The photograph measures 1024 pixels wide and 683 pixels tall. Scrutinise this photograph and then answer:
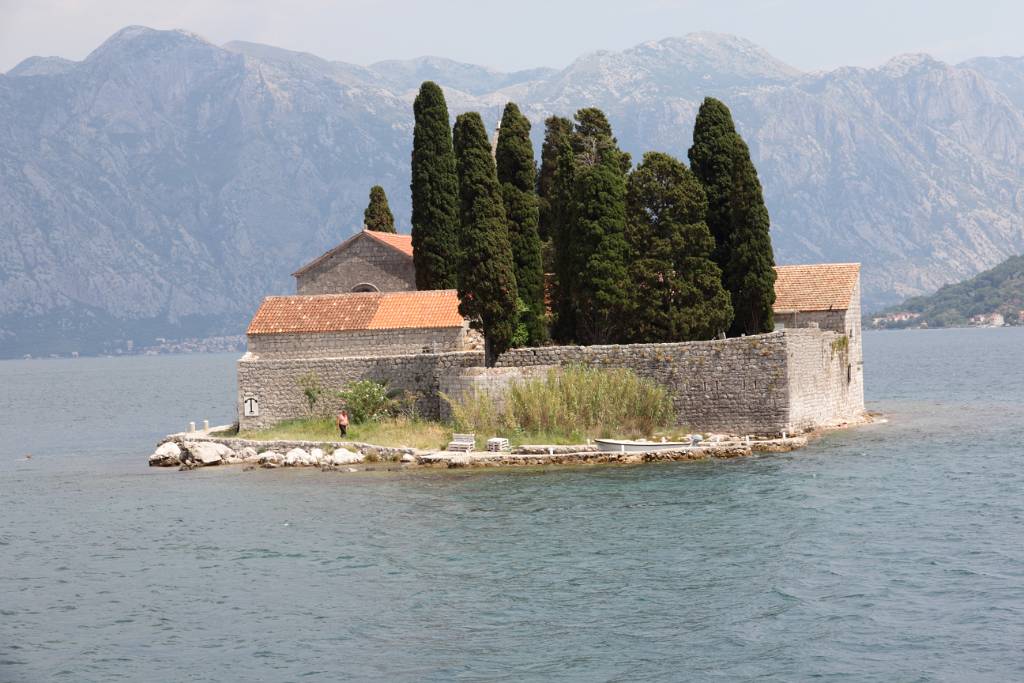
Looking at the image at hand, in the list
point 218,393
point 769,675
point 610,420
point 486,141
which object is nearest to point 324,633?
point 769,675

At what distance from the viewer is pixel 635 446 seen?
38.3 m

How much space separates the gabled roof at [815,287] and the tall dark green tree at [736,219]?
223 centimetres

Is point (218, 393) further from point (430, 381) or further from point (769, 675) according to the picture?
point (769, 675)

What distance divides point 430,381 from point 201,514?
11.5 metres

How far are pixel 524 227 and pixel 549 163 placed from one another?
12476 millimetres

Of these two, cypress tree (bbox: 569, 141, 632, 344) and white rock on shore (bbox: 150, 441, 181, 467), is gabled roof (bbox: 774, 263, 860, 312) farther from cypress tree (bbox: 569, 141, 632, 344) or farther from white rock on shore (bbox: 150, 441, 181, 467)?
white rock on shore (bbox: 150, 441, 181, 467)

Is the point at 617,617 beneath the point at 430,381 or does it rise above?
beneath

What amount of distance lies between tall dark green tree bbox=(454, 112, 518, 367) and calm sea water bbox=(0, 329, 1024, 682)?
608 centimetres

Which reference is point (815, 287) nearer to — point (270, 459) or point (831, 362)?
point (831, 362)

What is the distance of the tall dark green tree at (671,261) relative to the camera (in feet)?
140

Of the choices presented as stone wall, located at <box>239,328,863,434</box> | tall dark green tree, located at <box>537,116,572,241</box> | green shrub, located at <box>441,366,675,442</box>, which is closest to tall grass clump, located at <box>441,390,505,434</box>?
green shrub, located at <box>441,366,675,442</box>

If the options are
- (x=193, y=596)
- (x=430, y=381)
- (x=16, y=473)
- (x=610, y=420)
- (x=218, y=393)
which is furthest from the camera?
(x=218, y=393)

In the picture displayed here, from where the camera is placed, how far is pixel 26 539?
3108cm

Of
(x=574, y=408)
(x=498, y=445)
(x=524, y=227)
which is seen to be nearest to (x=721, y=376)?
A: (x=574, y=408)
